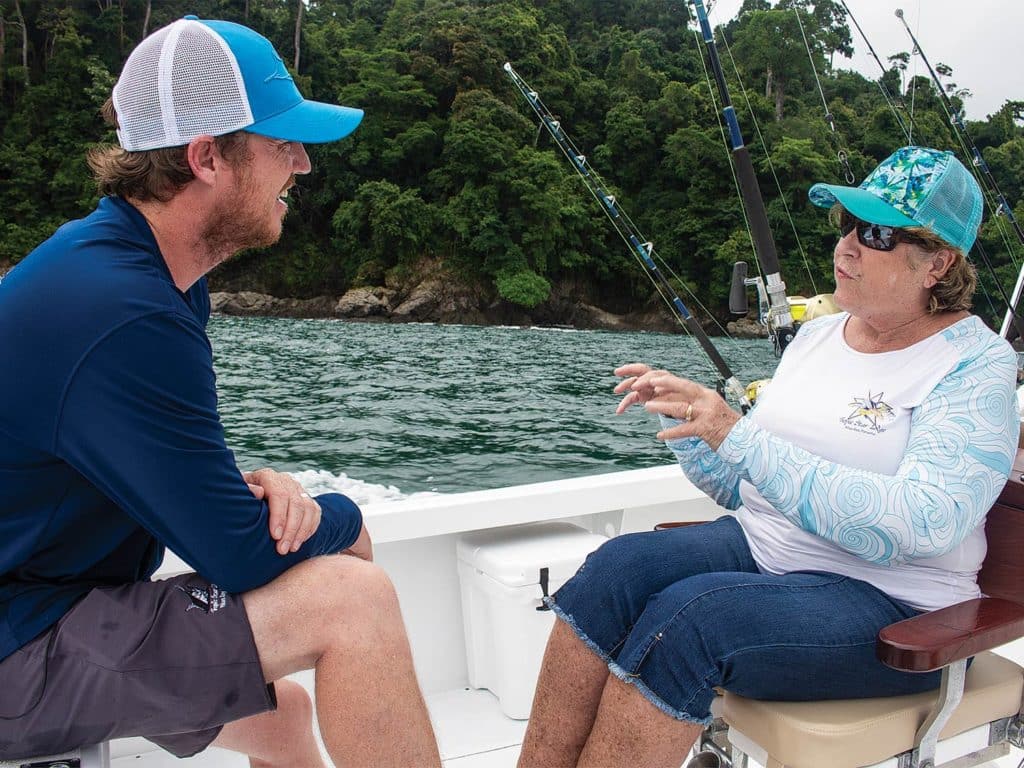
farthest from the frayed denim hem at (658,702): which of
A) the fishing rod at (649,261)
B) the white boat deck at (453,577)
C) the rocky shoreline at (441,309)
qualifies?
the rocky shoreline at (441,309)

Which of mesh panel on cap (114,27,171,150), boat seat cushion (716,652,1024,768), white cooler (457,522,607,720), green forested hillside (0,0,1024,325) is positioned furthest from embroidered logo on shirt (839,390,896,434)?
green forested hillside (0,0,1024,325)

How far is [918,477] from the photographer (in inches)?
42.6

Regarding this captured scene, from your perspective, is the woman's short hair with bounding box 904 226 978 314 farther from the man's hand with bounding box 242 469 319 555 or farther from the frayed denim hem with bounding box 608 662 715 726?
the man's hand with bounding box 242 469 319 555

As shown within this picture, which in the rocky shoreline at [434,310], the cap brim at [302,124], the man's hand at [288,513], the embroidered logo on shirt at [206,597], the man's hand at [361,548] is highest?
the cap brim at [302,124]

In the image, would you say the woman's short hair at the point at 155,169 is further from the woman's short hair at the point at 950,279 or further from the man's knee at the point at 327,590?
the woman's short hair at the point at 950,279

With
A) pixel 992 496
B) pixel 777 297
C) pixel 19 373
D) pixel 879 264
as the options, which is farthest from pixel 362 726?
pixel 777 297

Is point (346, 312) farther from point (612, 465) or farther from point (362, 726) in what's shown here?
point (362, 726)

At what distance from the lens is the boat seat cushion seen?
1060mm

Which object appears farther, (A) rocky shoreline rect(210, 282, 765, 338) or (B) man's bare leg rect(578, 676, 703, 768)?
(A) rocky shoreline rect(210, 282, 765, 338)

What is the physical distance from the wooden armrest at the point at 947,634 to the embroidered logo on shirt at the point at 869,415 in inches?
10.2

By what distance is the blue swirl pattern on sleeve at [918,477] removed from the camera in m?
1.06

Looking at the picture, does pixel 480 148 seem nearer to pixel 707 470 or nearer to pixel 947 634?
pixel 707 470

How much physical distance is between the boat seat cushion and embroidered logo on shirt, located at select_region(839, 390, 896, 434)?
1.20 feet

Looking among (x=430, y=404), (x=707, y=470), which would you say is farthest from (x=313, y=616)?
(x=430, y=404)
